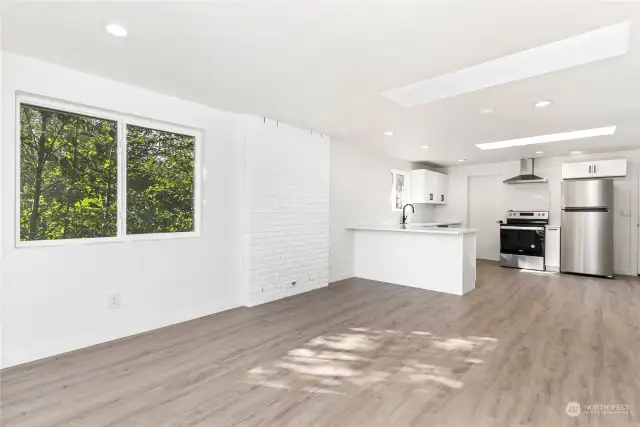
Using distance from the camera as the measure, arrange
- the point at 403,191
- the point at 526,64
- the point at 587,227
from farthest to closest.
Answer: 1. the point at 403,191
2. the point at 587,227
3. the point at 526,64

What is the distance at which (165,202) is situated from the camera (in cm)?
352

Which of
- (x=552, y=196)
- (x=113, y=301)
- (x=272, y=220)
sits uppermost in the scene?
(x=552, y=196)

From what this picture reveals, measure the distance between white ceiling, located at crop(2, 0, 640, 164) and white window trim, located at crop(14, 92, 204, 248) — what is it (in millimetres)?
339

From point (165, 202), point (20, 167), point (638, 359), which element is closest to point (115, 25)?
point (20, 167)

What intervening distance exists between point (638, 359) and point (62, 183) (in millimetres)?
4971

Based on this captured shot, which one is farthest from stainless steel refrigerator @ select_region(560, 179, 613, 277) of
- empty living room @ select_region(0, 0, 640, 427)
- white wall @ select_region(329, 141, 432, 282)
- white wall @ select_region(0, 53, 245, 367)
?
white wall @ select_region(0, 53, 245, 367)

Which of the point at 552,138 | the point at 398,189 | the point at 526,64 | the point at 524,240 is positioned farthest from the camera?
the point at 398,189

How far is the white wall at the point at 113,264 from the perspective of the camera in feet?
8.22

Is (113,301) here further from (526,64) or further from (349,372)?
(526,64)

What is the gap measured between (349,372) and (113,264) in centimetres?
231

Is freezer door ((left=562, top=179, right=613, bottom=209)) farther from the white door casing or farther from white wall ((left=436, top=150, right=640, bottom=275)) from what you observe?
the white door casing

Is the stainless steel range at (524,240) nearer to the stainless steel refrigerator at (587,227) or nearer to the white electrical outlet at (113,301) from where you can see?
the stainless steel refrigerator at (587,227)

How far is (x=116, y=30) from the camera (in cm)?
215

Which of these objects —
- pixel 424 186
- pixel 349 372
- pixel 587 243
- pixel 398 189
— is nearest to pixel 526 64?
pixel 349 372
